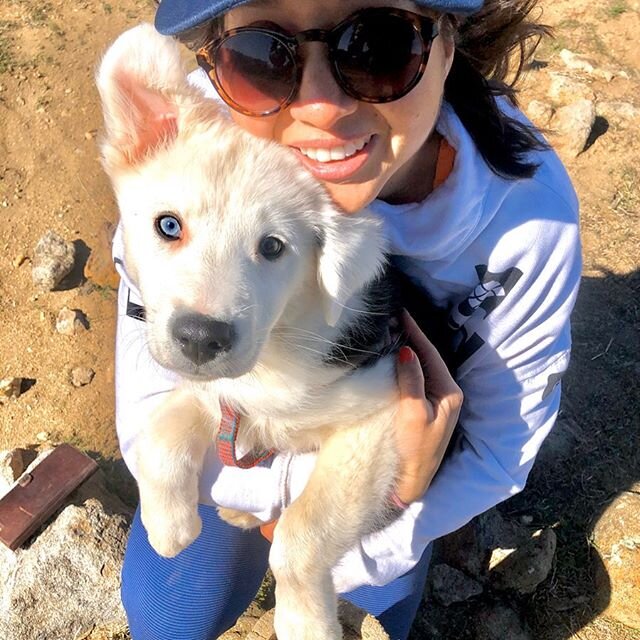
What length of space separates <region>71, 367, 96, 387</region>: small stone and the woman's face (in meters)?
2.49

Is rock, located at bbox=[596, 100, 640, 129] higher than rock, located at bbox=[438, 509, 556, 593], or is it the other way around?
rock, located at bbox=[596, 100, 640, 129]

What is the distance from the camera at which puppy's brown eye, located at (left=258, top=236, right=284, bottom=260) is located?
5.08 ft

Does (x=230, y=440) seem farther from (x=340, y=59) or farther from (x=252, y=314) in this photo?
(x=340, y=59)

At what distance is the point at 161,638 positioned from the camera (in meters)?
2.57

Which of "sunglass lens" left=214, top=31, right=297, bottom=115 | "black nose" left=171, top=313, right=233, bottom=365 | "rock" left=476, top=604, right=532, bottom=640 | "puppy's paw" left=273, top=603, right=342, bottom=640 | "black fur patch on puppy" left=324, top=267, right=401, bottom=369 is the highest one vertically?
"sunglass lens" left=214, top=31, right=297, bottom=115

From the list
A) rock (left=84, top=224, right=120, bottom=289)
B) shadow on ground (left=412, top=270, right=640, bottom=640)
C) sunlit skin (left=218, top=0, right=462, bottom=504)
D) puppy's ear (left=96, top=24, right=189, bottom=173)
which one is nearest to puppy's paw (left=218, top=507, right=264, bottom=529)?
sunlit skin (left=218, top=0, right=462, bottom=504)

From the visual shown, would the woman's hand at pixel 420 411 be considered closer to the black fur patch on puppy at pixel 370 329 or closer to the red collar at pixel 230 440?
the black fur patch on puppy at pixel 370 329

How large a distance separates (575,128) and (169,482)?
3.59 m

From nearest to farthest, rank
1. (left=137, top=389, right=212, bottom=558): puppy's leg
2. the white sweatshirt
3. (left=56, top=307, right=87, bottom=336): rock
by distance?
the white sweatshirt < (left=137, top=389, right=212, bottom=558): puppy's leg < (left=56, top=307, right=87, bottom=336): rock

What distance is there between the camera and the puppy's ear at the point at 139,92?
144 cm

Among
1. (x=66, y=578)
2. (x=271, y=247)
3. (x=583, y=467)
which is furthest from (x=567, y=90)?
(x=66, y=578)

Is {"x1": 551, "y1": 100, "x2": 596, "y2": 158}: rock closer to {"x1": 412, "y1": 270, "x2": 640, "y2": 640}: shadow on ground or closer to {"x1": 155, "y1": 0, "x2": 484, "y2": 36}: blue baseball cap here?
{"x1": 412, "y1": 270, "x2": 640, "y2": 640}: shadow on ground

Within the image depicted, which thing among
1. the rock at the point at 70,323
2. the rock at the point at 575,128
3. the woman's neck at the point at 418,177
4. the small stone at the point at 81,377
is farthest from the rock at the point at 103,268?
the rock at the point at 575,128

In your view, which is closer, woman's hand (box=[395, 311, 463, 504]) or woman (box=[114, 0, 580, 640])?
woman (box=[114, 0, 580, 640])
